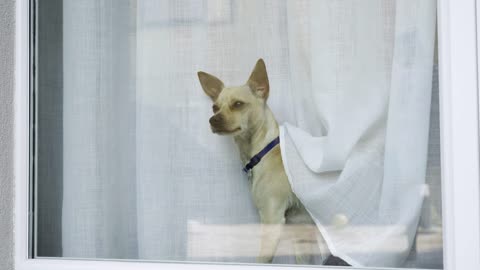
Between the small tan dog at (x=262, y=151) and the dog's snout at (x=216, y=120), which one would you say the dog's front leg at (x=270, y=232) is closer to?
the small tan dog at (x=262, y=151)

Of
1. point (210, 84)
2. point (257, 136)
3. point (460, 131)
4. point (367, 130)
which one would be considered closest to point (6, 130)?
point (210, 84)

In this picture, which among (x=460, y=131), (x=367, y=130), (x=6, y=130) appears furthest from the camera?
(x=6, y=130)

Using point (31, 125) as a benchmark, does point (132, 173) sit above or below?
below

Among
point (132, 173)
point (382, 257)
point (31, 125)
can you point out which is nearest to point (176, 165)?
point (132, 173)

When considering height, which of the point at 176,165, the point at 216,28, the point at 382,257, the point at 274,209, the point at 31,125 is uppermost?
the point at 216,28

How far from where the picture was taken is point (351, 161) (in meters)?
1.27

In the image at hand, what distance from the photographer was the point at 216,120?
135 centimetres

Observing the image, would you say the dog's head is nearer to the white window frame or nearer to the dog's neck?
the dog's neck

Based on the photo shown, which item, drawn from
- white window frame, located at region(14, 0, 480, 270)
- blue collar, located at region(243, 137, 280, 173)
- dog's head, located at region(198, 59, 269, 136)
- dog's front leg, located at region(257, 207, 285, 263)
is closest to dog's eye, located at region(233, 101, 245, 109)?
dog's head, located at region(198, 59, 269, 136)

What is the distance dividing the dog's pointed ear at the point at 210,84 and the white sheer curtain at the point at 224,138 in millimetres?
17

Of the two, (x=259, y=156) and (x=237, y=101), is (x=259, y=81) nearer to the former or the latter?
(x=237, y=101)

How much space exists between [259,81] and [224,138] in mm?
170

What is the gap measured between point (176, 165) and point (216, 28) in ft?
1.20

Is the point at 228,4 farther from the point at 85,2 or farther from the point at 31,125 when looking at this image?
the point at 31,125
